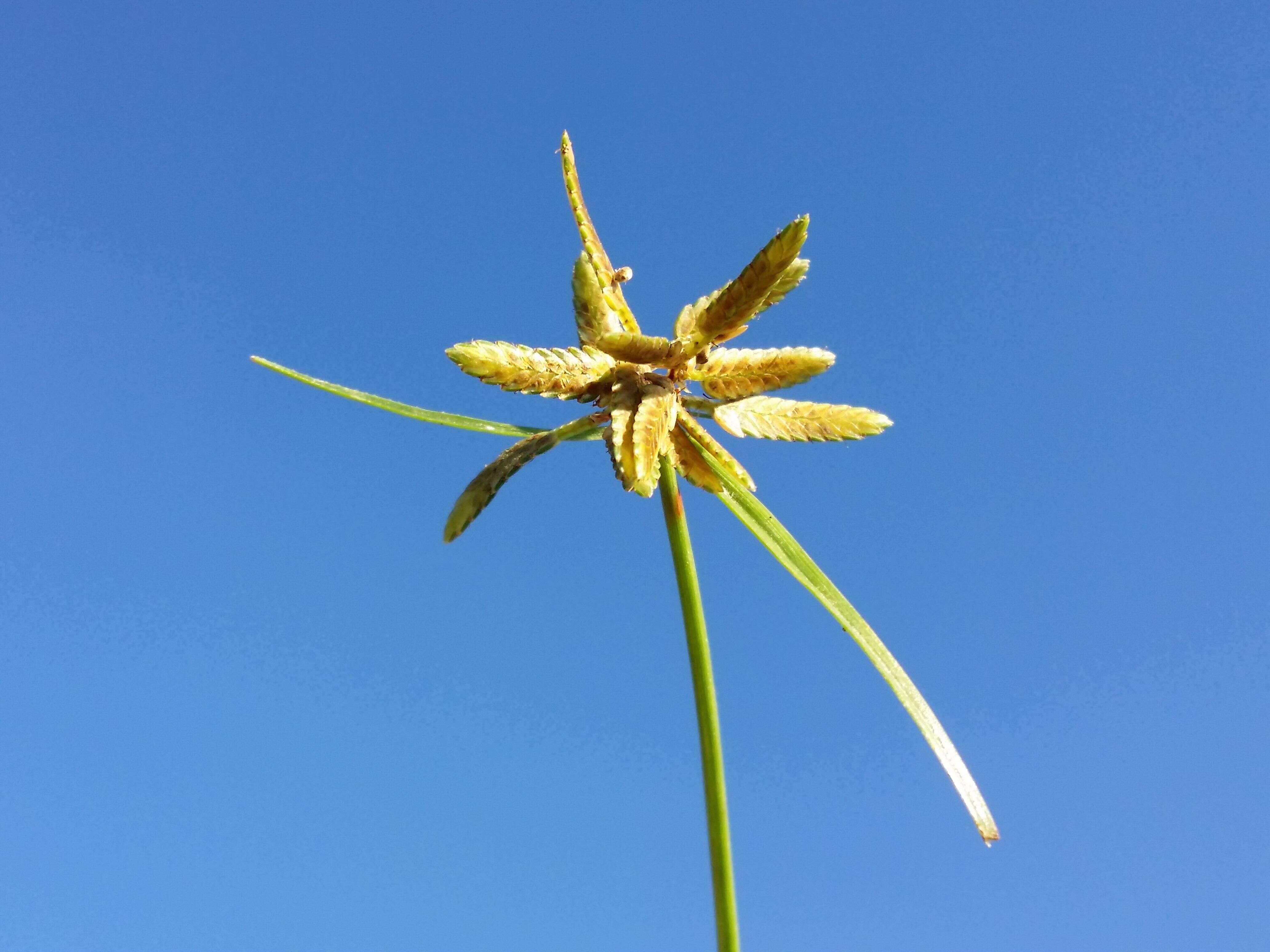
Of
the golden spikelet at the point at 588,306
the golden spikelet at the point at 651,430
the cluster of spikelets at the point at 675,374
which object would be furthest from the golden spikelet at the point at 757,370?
the golden spikelet at the point at 588,306

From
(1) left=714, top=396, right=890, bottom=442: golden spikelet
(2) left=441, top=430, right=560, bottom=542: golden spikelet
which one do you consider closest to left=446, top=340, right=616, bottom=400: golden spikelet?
(2) left=441, top=430, right=560, bottom=542: golden spikelet

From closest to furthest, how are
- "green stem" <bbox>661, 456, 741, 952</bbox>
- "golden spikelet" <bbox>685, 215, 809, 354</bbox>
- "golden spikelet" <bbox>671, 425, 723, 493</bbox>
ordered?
1. "green stem" <bbox>661, 456, 741, 952</bbox>
2. "golden spikelet" <bbox>685, 215, 809, 354</bbox>
3. "golden spikelet" <bbox>671, 425, 723, 493</bbox>

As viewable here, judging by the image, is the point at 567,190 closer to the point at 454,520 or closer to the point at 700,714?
the point at 454,520

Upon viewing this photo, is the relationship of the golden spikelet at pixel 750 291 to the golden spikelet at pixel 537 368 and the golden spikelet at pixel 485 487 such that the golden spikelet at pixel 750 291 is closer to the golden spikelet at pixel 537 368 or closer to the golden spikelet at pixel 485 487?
the golden spikelet at pixel 537 368

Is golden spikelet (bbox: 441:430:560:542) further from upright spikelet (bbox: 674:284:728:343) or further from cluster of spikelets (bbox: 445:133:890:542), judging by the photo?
upright spikelet (bbox: 674:284:728:343)

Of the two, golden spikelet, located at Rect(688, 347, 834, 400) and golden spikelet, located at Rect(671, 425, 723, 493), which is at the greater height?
golden spikelet, located at Rect(688, 347, 834, 400)

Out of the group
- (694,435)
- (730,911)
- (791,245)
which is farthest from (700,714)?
(791,245)

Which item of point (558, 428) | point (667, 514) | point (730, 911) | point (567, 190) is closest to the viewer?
point (730, 911)
